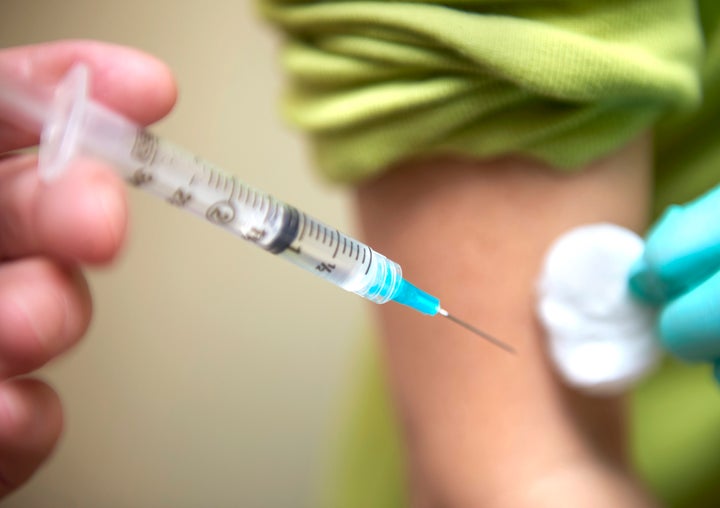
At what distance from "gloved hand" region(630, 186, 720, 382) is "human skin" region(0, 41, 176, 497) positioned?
1.25 ft

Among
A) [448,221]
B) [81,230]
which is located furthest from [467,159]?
[81,230]

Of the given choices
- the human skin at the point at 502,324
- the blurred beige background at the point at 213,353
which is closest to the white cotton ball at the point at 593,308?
the human skin at the point at 502,324

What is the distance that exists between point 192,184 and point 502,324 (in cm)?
27

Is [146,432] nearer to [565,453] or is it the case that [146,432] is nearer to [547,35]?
[565,453]

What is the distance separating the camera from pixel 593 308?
1.57ft

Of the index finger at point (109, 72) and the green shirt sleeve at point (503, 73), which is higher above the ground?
the green shirt sleeve at point (503, 73)

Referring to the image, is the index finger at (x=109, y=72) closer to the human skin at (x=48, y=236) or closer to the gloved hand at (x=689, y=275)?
the human skin at (x=48, y=236)

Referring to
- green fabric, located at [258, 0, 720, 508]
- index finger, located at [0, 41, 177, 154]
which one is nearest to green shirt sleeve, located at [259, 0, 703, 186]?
green fabric, located at [258, 0, 720, 508]

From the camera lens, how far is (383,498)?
794 mm

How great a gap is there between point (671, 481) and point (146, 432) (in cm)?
100

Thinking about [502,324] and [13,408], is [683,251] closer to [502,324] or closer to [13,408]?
[502,324]

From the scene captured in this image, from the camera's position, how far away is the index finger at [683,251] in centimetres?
44

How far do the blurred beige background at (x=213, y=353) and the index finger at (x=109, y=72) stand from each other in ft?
2.16

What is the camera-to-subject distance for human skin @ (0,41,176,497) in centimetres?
37
